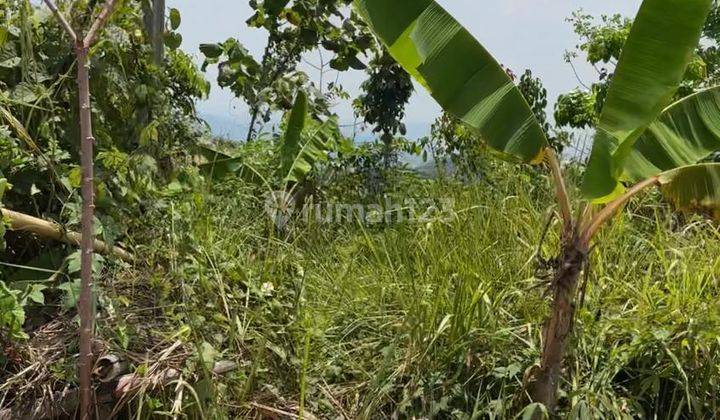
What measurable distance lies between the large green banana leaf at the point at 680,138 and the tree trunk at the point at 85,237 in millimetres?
2154

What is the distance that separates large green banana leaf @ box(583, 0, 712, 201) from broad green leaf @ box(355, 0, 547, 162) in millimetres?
343

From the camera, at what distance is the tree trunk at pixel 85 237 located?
7.58 feet

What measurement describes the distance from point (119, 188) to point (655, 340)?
256 cm

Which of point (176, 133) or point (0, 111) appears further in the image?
point (176, 133)

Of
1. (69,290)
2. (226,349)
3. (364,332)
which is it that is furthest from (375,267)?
(69,290)

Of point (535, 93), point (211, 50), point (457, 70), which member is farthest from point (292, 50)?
point (457, 70)

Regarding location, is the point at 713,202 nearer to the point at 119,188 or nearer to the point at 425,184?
the point at 425,184

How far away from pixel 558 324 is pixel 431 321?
0.58m

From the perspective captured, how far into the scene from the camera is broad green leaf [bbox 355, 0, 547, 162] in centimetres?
276

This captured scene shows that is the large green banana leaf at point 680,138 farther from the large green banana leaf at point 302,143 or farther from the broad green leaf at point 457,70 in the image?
the large green banana leaf at point 302,143

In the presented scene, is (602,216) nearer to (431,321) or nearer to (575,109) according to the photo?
(431,321)

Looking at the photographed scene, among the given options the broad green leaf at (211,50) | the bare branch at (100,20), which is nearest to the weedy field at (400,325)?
the bare branch at (100,20)

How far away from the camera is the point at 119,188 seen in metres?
3.16

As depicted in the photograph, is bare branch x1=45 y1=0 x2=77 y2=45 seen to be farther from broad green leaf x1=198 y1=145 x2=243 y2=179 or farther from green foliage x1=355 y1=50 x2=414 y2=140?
green foliage x1=355 y1=50 x2=414 y2=140
